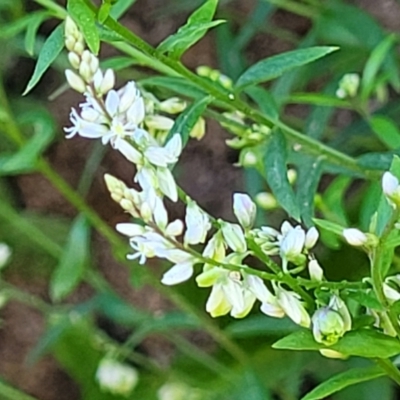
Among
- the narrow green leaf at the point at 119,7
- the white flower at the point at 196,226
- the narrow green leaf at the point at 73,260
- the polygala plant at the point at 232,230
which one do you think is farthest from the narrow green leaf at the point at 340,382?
the narrow green leaf at the point at 73,260

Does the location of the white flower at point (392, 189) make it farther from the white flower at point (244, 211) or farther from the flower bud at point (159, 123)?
the flower bud at point (159, 123)

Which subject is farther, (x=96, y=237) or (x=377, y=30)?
(x=96, y=237)

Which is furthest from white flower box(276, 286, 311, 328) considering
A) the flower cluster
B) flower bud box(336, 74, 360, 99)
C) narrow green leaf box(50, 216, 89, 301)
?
narrow green leaf box(50, 216, 89, 301)

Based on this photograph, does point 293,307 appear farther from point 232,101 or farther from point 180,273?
point 232,101

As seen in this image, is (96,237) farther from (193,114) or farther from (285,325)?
(193,114)

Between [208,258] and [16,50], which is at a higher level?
[208,258]

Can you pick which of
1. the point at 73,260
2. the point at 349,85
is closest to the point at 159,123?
the point at 349,85

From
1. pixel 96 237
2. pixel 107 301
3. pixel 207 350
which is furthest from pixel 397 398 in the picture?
pixel 96 237
